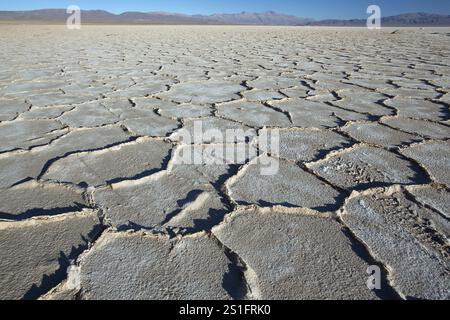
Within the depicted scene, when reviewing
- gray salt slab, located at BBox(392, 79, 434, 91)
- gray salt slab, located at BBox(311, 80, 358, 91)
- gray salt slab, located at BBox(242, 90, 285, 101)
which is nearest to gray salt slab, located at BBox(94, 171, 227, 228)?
→ gray salt slab, located at BBox(242, 90, 285, 101)

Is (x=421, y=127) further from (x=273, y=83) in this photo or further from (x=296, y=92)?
(x=273, y=83)

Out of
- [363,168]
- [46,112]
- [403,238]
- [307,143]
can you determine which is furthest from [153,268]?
[46,112]

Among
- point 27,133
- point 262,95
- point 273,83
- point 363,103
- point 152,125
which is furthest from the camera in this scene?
point 273,83

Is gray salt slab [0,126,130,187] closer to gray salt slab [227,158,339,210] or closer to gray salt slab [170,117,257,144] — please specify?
gray salt slab [170,117,257,144]

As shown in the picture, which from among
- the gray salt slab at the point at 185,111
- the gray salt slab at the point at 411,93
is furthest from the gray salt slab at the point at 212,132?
the gray salt slab at the point at 411,93
